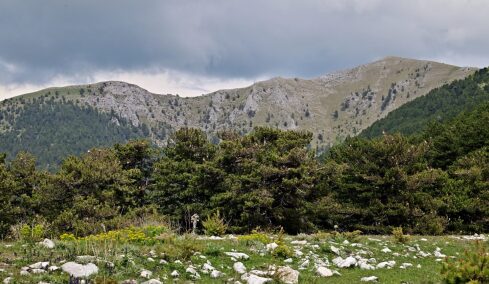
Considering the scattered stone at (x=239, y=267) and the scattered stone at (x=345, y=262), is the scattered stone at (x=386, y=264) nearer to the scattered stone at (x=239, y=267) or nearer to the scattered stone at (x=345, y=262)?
the scattered stone at (x=345, y=262)

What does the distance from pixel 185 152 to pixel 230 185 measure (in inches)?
366

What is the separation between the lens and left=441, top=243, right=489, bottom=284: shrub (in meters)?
8.70

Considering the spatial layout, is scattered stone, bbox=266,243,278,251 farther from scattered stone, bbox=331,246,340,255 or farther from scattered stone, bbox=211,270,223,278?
scattered stone, bbox=211,270,223,278

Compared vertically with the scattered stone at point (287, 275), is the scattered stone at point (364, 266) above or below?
below

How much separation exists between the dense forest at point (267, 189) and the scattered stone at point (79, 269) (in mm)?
24702

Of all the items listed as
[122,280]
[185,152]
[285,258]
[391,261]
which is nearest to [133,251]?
[122,280]

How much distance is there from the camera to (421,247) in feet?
61.5

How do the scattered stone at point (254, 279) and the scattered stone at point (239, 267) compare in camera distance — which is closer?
the scattered stone at point (254, 279)

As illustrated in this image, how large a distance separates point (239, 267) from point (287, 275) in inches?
63.8

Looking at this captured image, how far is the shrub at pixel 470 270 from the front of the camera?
28.5ft

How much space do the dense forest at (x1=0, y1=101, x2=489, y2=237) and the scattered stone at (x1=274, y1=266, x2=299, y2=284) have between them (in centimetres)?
2308

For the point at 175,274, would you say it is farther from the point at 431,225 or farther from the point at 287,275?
the point at 431,225

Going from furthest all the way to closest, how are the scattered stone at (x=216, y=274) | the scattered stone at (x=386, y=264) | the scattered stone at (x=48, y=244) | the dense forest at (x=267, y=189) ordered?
1. the dense forest at (x=267, y=189)
2. the scattered stone at (x=386, y=264)
3. the scattered stone at (x=48, y=244)
4. the scattered stone at (x=216, y=274)

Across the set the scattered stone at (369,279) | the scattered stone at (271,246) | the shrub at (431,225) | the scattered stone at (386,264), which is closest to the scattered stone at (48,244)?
the scattered stone at (271,246)
